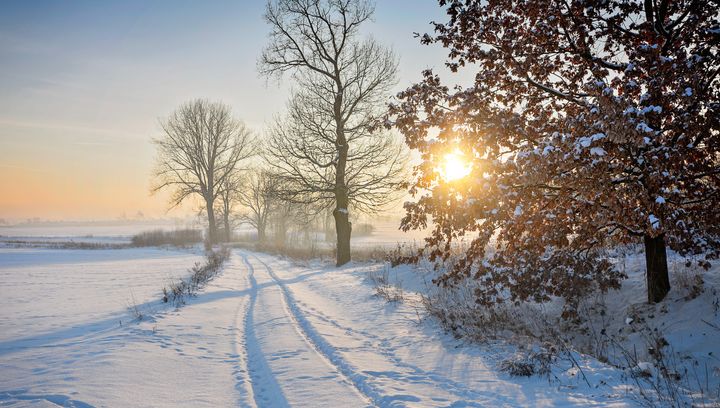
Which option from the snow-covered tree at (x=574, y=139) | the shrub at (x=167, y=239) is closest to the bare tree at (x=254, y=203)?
the shrub at (x=167, y=239)

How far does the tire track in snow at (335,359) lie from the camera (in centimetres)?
436

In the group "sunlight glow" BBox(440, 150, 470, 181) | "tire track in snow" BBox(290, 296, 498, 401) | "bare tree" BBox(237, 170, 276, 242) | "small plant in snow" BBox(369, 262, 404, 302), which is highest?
"bare tree" BBox(237, 170, 276, 242)

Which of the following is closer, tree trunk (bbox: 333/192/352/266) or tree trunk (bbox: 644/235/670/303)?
tree trunk (bbox: 644/235/670/303)

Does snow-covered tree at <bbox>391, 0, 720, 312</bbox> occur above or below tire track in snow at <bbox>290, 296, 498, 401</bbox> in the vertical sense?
above

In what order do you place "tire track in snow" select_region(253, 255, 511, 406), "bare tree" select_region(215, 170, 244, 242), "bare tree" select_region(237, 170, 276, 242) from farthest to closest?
"bare tree" select_region(237, 170, 276, 242) < "bare tree" select_region(215, 170, 244, 242) < "tire track in snow" select_region(253, 255, 511, 406)

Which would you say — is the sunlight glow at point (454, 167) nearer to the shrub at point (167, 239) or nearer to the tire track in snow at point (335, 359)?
the tire track in snow at point (335, 359)

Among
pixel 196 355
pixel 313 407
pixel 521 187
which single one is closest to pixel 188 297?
pixel 196 355

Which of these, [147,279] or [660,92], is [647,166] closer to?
[660,92]

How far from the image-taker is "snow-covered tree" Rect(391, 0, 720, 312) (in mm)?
4461

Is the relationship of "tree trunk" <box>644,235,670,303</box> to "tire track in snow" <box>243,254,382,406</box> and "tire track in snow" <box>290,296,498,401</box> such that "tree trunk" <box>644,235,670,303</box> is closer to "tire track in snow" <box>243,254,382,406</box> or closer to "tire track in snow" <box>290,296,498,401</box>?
"tire track in snow" <box>290,296,498,401</box>

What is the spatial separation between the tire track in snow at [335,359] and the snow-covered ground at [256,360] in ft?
0.06

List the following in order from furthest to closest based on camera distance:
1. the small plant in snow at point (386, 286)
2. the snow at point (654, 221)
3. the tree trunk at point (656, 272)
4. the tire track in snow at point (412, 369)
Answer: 1. the small plant in snow at point (386, 286)
2. the tree trunk at point (656, 272)
3. the tire track in snow at point (412, 369)
4. the snow at point (654, 221)

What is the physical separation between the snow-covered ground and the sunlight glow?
266 centimetres

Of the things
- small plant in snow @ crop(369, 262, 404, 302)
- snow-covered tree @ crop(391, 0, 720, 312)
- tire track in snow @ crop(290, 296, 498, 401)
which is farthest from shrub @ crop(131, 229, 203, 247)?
snow-covered tree @ crop(391, 0, 720, 312)
